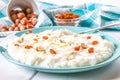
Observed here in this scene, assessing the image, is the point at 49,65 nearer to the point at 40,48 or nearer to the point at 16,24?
the point at 40,48

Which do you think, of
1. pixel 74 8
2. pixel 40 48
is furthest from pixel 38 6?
pixel 40 48

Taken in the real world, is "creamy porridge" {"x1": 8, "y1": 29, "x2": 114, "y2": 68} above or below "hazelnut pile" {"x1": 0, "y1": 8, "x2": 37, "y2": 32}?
above

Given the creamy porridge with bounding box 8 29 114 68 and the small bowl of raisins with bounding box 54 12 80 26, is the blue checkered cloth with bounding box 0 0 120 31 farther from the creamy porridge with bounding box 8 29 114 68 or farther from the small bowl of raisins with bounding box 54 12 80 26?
the creamy porridge with bounding box 8 29 114 68

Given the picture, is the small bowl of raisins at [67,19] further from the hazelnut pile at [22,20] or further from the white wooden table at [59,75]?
the white wooden table at [59,75]

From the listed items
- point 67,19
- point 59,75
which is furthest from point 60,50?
point 67,19

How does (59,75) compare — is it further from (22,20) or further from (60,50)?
(22,20)

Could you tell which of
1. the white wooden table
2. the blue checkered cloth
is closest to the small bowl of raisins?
the blue checkered cloth
